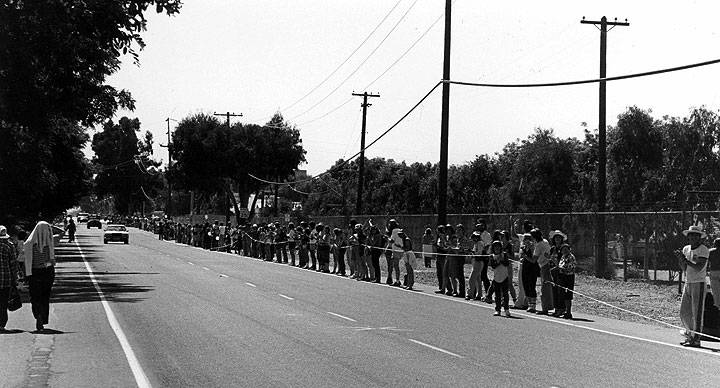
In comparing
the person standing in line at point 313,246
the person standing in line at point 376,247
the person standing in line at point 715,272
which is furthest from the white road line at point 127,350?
the person standing in line at point 313,246

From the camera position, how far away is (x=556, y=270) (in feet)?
74.6

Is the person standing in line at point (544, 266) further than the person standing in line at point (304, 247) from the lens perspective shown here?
No

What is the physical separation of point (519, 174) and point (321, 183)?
61.4m

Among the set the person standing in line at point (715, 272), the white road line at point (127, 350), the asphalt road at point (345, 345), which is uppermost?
the person standing in line at point (715, 272)

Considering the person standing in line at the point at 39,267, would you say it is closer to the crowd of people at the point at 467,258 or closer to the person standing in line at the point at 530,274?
the crowd of people at the point at 467,258

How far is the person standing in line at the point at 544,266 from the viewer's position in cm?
2333

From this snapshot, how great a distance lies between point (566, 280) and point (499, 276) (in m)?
1.44

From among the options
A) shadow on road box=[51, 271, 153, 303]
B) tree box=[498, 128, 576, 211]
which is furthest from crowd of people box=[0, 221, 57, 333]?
tree box=[498, 128, 576, 211]

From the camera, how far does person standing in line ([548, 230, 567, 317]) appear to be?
2270 centimetres

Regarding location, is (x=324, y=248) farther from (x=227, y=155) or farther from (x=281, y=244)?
(x=227, y=155)

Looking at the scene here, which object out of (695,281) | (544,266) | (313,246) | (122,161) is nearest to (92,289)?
(544,266)

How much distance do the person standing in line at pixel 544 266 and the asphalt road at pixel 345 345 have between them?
27.3 inches

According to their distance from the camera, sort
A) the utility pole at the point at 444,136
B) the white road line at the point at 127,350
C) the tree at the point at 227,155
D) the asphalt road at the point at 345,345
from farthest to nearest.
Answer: the tree at the point at 227,155, the utility pole at the point at 444,136, the asphalt road at the point at 345,345, the white road line at the point at 127,350

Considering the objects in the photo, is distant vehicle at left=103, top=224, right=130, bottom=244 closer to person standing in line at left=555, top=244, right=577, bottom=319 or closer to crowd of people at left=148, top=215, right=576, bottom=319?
crowd of people at left=148, top=215, right=576, bottom=319
